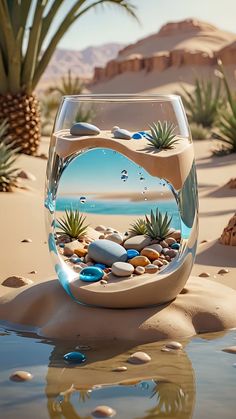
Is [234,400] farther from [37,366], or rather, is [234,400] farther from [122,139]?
[122,139]

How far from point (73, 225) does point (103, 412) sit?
1247mm

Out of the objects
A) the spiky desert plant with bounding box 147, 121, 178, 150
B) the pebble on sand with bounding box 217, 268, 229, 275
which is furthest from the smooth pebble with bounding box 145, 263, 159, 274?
the pebble on sand with bounding box 217, 268, 229, 275

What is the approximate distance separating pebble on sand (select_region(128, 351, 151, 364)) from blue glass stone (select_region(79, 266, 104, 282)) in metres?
0.55

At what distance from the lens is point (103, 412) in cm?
291

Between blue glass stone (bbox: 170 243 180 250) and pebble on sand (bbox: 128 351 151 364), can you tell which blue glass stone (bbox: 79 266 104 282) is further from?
pebble on sand (bbox: 128 351 151 364)

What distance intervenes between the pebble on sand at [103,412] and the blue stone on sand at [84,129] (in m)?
1.41

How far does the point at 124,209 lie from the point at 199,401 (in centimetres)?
106

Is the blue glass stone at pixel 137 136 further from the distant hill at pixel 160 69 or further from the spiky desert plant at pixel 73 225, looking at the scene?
the distant hill at pixel 160 69

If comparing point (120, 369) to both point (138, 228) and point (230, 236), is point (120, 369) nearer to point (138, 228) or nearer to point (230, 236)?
point (138, 228)

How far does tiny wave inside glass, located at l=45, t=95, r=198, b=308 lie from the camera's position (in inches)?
149

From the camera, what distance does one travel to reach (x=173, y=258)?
4.04 metres

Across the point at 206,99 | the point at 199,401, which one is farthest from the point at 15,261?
the point at 206,99

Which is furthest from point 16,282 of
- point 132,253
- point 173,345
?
point 173,345

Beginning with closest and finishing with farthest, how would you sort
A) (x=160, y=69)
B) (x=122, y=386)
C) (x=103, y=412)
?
(x=103, y=412) < (x=122, y=386) < (x=160, y=69)
